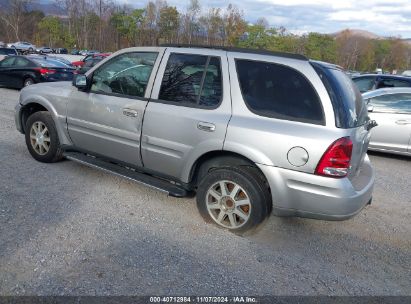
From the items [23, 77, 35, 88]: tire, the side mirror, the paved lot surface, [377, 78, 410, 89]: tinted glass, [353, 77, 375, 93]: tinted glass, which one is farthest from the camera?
[23, 77, 35, 88]: tire

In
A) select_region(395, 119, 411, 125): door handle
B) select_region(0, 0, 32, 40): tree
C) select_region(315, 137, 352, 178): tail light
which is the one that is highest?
select_region(0, 0, 32, 40): tree

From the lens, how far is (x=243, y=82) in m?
Result: 3.31

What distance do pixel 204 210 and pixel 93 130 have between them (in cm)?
173

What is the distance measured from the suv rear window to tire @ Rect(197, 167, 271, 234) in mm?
909

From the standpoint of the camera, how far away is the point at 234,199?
11.1ft

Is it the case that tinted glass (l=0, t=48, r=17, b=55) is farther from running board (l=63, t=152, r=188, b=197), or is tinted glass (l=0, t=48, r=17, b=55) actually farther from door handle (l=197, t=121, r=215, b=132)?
door handle (l=197, t=121, r=215, b=132)

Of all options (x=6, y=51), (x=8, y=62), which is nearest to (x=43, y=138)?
(x=8, y=62)

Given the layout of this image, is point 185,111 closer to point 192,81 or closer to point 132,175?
point 192,81

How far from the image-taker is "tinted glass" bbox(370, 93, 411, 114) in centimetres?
680

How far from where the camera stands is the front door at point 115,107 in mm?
3844

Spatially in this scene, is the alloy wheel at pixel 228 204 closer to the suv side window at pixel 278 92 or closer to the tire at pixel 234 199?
the tire at pixel 234 199

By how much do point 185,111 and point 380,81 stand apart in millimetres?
7969

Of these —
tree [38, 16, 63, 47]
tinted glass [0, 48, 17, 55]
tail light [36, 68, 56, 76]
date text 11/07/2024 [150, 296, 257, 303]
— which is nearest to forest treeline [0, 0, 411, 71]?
tree [38, 16, 63, 47]

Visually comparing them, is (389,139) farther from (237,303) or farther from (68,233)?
(68,233)
